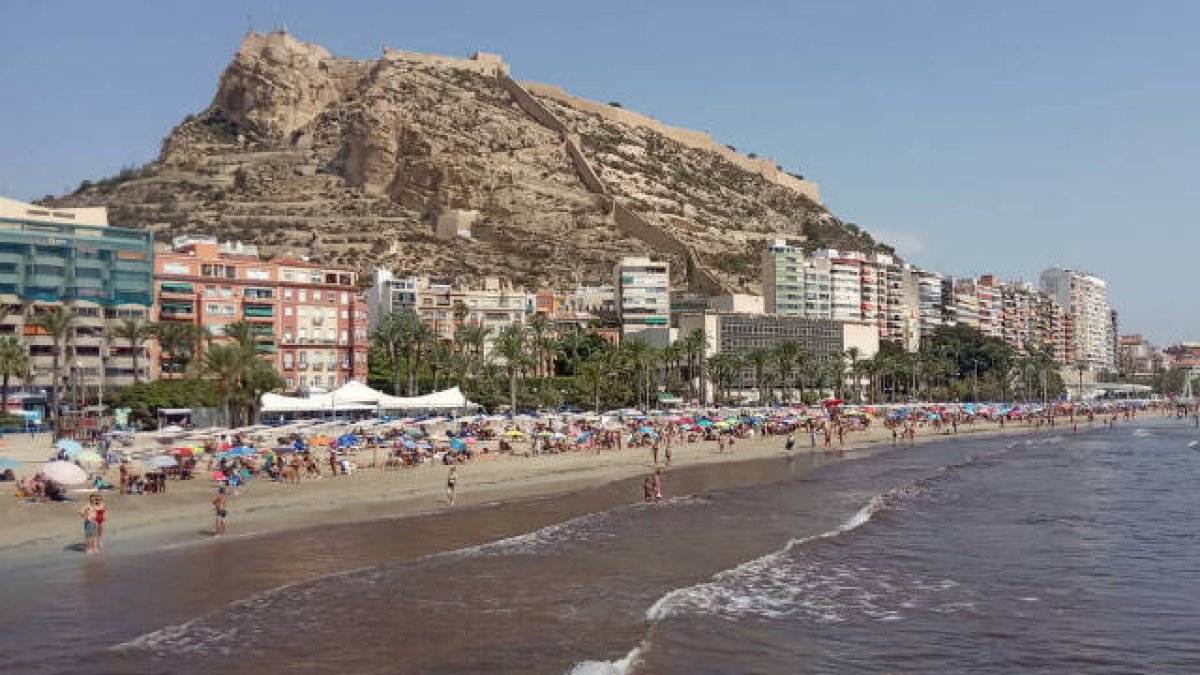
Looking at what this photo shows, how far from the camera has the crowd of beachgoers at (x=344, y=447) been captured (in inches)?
1436

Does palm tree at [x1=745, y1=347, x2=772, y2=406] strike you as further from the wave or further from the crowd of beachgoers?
the wave

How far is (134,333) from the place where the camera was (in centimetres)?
7369

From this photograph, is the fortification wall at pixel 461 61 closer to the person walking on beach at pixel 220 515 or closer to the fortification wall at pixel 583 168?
the fortification wall at pixel 583 168

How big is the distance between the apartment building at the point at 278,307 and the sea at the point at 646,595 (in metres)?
55.7

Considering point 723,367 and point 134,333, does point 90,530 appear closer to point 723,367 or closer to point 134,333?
point 134,333

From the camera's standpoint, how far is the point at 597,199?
6452 inches

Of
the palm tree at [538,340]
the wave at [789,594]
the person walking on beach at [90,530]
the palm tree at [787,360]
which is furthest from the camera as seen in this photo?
the palm tree at [787,360]

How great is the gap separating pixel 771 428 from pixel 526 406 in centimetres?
2017

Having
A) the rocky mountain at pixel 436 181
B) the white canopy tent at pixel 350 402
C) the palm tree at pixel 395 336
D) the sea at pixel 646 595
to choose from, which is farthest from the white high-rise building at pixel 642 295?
the sea at pixel 646 595

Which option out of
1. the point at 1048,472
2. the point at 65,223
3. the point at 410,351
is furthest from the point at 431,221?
the point at 1048,472

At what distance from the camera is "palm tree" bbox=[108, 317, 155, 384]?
73812mm

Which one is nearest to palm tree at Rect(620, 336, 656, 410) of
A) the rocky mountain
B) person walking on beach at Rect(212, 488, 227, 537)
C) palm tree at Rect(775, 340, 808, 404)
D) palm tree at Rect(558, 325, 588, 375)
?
palm tree at Rect(558, 325, 588, 375)

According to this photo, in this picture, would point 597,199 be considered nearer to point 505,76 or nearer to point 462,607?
point 505,76

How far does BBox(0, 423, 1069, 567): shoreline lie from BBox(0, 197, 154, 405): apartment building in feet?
129
